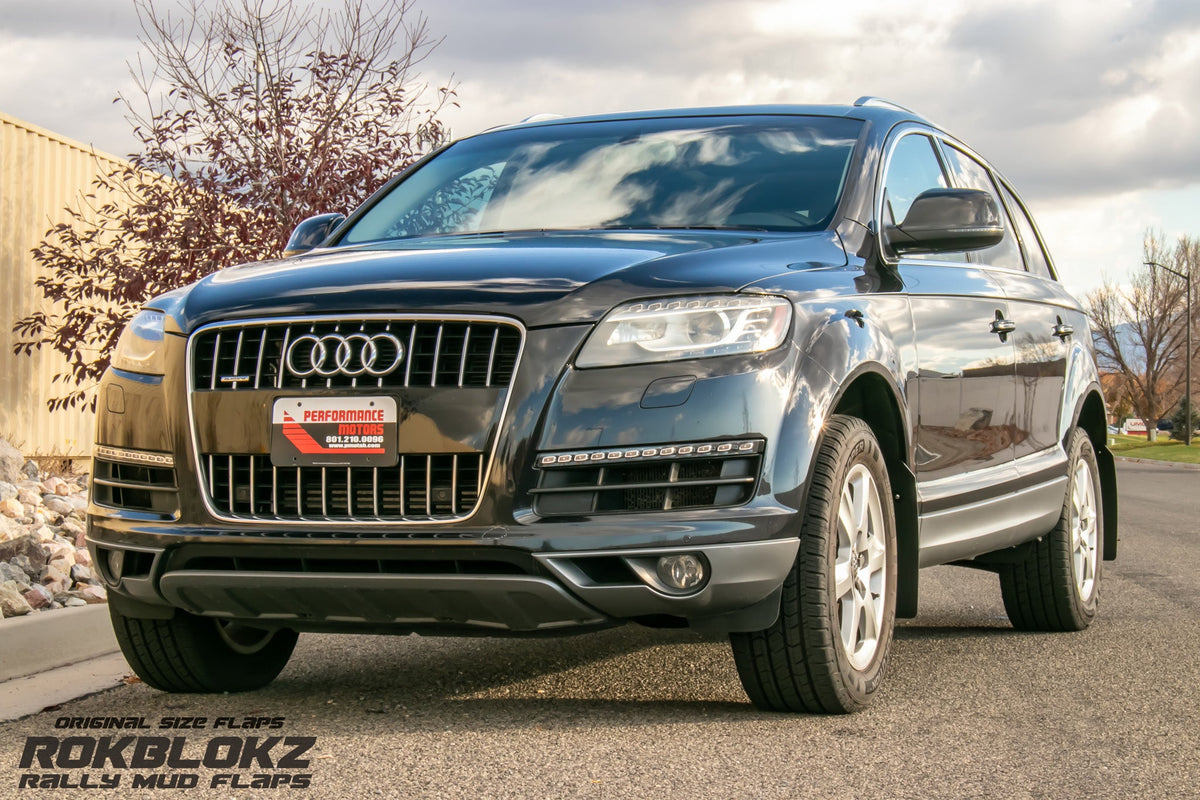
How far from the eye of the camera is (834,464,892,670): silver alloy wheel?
14.5 ft

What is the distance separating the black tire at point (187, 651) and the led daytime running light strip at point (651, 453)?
147cm

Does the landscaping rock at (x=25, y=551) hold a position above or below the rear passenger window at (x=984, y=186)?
below

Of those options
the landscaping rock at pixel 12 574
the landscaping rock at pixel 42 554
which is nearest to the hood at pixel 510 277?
the landscaping rock at pixel 42 554

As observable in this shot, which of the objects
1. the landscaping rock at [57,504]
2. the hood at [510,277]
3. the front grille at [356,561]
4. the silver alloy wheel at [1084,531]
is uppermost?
the hood at [510,277]

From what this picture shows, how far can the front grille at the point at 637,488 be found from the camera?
12.7 ft

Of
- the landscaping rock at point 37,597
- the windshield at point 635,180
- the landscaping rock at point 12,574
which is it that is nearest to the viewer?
the windshield at point 635,180

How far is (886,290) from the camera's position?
4.86 meters

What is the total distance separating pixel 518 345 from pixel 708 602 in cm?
83

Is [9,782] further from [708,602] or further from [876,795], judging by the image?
[876,795]

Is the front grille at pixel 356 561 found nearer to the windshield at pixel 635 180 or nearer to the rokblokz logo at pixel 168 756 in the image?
the rokblokz logo at pixel 168 756

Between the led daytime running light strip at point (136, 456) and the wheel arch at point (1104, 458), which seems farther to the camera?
the wheel arch at point (1104, 458)

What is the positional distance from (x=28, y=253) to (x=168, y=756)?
412 inches

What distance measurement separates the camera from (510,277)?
161 inches

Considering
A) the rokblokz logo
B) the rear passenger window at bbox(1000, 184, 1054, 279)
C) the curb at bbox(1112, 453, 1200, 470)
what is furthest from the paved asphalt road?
the curb at bbox(1112, 453, 1200, 470)
